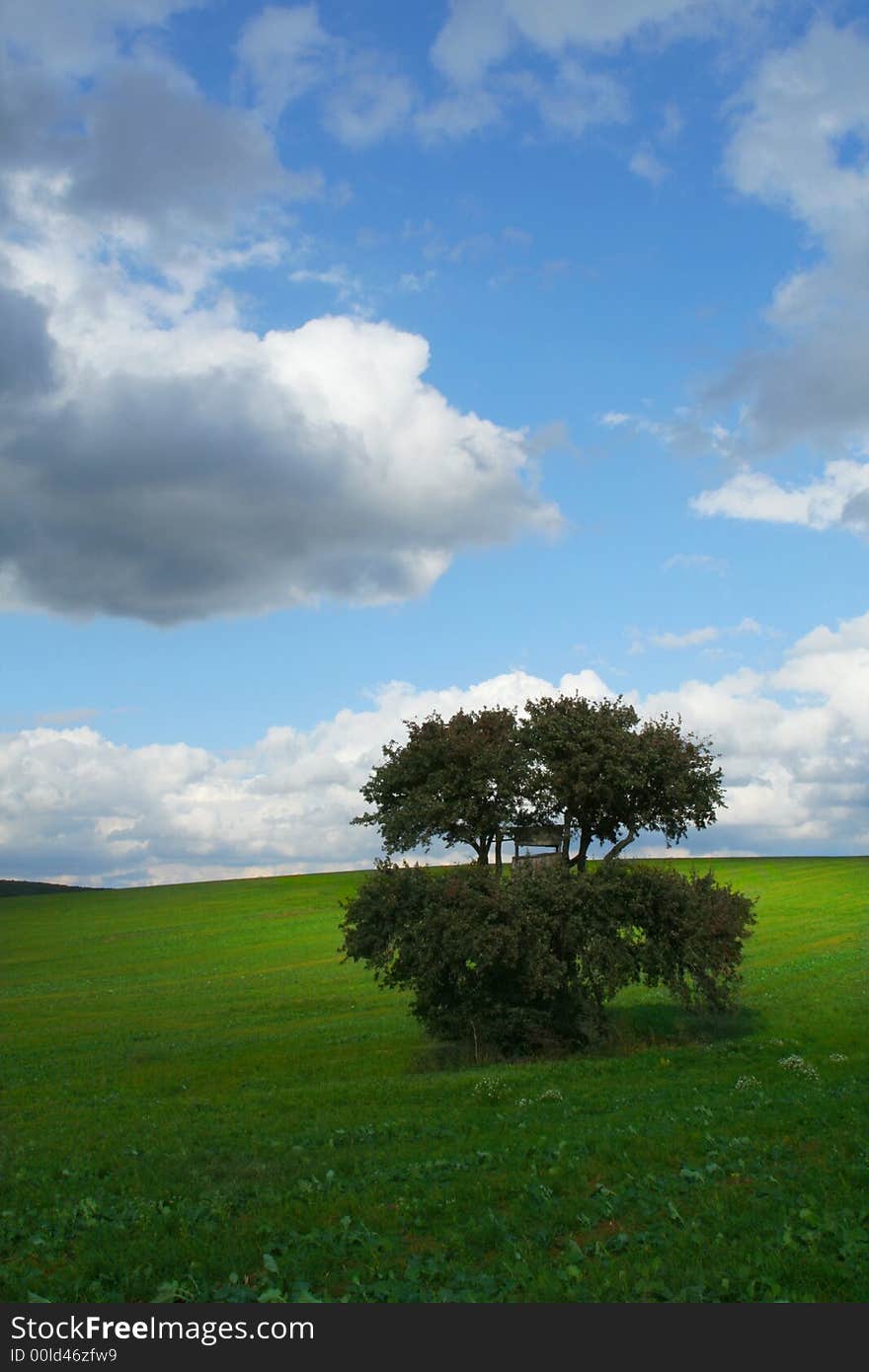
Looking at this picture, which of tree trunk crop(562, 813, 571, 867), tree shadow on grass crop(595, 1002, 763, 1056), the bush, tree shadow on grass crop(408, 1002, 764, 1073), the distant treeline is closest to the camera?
the bush

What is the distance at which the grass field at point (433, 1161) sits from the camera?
1239 centimetres

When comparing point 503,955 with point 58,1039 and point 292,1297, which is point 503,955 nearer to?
point 292,1297

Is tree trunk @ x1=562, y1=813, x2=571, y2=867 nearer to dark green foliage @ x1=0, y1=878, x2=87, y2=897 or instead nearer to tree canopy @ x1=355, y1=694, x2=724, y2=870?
tree canopy @ x1=355, y1=694, x2=724, y2=870

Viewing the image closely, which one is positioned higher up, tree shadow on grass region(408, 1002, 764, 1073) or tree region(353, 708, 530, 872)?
tree region(353, 708, 530, 872)

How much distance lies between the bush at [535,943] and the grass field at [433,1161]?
177 centimetres

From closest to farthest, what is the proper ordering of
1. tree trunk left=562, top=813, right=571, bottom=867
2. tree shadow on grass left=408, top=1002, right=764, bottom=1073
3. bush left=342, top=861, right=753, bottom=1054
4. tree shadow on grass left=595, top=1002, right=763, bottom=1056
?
bush left=342, top=861, right=753, bottom=1054, tree shadow on grass left=408, top=1002, right=764, bottom=1073, tree shadow on grass left=595, top=1002, right=763, bottom=1056, tree trunk left=562, top=813, right=571, bottom=867

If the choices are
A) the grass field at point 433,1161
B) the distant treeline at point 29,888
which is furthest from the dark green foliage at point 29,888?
the grass field at point 433,1161

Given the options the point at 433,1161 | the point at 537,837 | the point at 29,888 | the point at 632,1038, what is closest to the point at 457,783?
the point at 537,837

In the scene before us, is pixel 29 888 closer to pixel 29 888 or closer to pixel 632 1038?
pixel 29 888

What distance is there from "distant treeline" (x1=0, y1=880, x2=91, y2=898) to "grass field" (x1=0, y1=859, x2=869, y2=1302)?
99.8m

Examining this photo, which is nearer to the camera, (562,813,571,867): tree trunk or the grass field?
the grass field

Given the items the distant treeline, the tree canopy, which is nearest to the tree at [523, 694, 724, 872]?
the tree canopy

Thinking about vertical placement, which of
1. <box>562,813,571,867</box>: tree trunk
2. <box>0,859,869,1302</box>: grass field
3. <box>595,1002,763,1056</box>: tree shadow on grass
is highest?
<box>562,813,571,867</box>: tree trunk

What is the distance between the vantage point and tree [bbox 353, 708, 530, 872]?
1484 inches
